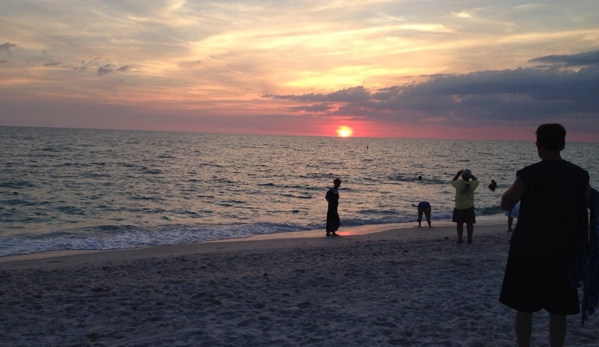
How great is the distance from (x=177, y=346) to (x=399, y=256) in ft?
20.9

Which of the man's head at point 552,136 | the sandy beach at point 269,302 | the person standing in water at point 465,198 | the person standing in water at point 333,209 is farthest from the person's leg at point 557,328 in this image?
the person standing in water at point 333,209

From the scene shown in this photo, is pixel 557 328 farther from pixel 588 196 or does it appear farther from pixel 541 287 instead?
pixel 588 196

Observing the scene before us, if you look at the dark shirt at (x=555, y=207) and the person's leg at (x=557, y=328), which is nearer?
the dark shirt at (x=555, y=207)

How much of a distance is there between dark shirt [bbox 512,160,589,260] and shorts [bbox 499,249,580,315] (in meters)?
0.08

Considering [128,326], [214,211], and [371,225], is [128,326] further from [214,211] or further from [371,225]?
[214,211]

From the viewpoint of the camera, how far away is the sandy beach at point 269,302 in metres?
5.25

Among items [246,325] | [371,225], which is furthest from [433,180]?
[246,325]

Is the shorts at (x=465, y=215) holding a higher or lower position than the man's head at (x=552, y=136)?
lower

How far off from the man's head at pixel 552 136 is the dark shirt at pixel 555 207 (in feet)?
0.42

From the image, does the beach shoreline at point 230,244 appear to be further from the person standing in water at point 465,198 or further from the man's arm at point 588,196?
the man's arm at point 588,196

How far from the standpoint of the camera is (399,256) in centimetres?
1020

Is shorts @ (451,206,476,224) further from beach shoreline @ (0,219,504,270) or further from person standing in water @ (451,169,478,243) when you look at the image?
beach shoreline @ (0,219,504,270)

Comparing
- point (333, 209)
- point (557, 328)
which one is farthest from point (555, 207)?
point (333, 209)

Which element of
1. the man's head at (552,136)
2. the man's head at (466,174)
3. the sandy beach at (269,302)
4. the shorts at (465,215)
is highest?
the man's head at (552,136)
